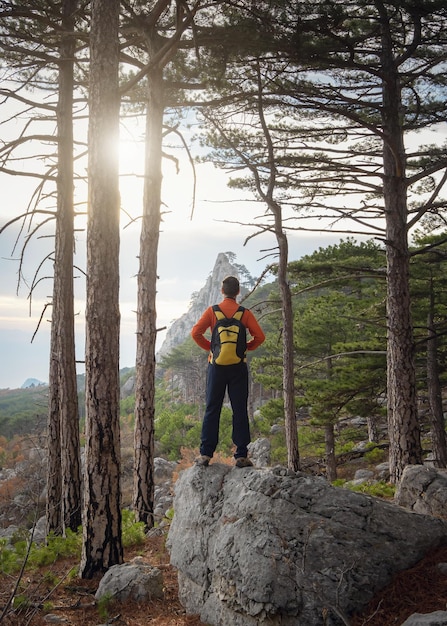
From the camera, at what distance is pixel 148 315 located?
314 inches

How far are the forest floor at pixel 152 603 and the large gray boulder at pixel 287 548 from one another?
0.10 m

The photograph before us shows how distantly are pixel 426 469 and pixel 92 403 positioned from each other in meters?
4.04

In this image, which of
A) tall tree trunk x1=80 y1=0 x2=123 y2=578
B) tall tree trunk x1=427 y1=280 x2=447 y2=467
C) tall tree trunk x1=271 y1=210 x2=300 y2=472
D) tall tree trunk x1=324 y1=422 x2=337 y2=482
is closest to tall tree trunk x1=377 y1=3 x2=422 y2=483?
tall tree trunk x1=271 y1=210 x2=300 y2=472

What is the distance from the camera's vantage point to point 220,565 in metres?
3.71

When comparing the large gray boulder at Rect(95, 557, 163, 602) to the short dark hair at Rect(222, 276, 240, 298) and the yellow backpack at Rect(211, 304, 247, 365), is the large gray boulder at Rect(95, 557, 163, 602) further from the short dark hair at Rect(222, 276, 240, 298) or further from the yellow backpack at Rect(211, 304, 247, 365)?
the short dark hair at Rect(222, 276, 240, 298)

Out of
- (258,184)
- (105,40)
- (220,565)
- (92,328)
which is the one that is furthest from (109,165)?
(258,184)

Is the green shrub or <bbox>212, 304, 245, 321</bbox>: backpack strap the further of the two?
the green shrub

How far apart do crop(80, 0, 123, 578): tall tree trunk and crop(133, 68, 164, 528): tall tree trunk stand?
2.15m

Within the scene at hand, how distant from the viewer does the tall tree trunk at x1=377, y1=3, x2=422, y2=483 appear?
25.5ft

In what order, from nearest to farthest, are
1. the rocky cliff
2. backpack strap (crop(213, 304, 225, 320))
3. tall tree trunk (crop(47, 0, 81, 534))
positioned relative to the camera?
backpack strap (crop(213, 304, 225, 320)), tall tree trunk (crop(47, 0, 81, 534)), the rocky cliff

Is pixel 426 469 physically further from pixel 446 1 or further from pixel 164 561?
pixel 446 1

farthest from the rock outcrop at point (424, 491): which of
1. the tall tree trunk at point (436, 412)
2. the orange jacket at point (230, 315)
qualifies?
the tall tree trunk at point (436, 412)

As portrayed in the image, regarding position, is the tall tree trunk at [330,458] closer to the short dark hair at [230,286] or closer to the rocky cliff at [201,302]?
the short dark hair at [230,286]

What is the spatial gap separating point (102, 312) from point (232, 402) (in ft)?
6.25
